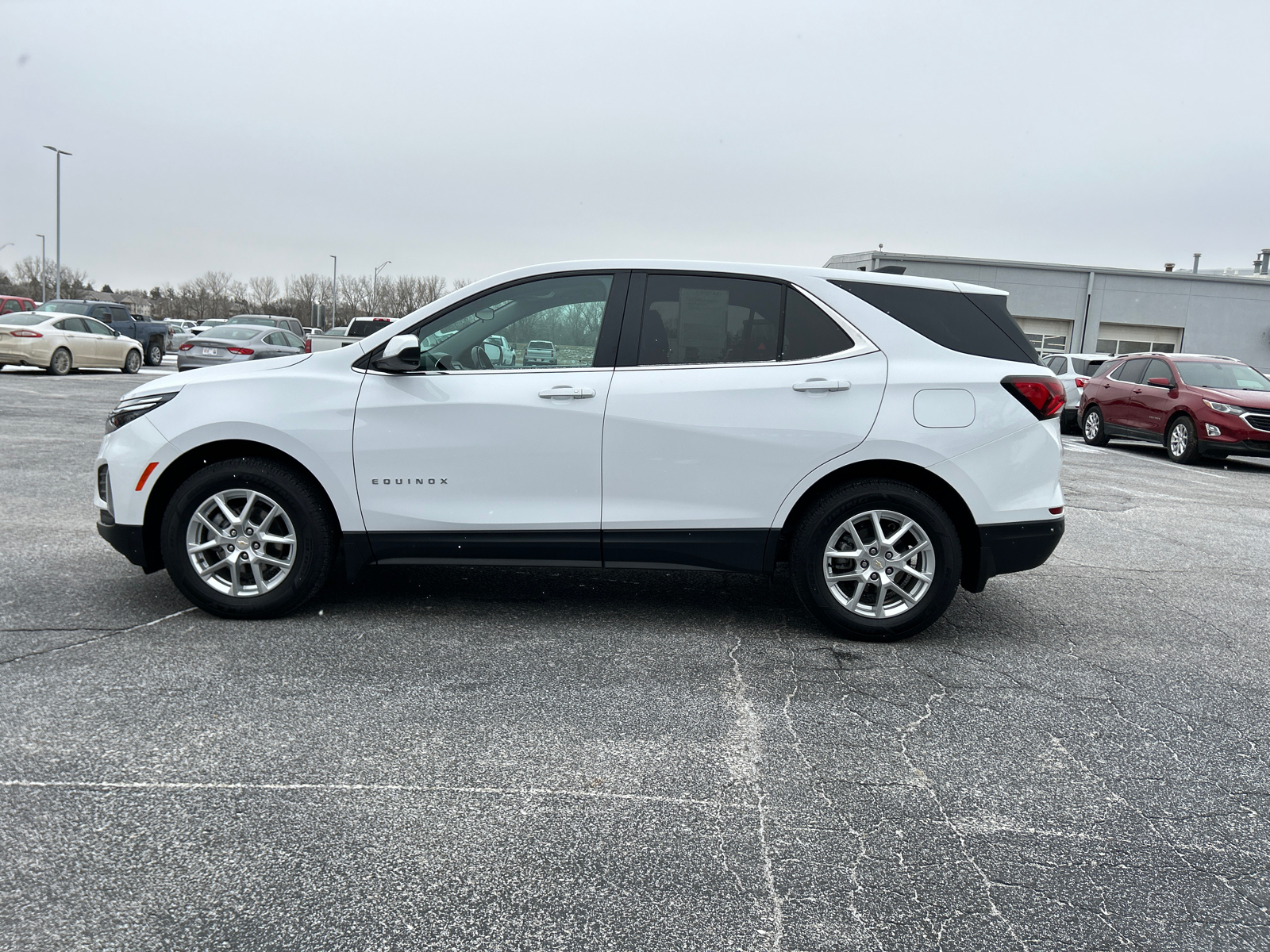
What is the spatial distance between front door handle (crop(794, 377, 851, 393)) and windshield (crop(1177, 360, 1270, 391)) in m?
13.0

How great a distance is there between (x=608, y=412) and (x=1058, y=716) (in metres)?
2.31

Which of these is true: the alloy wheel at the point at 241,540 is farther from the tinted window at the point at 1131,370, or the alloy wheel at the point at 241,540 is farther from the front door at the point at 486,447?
the tinted window at the point at 1131,370

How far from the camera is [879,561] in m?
4.61

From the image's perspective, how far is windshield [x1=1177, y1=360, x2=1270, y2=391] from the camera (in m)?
15.0

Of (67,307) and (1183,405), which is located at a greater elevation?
(67,307)

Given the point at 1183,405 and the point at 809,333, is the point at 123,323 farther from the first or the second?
the point at 809,333

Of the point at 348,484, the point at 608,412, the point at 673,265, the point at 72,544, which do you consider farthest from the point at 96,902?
the point at 72,544

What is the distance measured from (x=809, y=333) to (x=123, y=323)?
31.0 metres

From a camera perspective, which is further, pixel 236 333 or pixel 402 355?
pixel 236 333

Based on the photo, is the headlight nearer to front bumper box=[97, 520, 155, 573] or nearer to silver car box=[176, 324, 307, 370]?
front bumper box=[97, 520, 155, 573]

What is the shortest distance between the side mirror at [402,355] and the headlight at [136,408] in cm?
109

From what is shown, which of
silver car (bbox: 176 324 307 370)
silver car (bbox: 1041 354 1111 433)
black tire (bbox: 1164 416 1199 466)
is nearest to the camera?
black tire (bbox: 1164 416 1199 466)

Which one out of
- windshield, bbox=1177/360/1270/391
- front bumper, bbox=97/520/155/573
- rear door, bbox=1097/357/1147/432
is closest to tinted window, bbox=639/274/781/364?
front bumper, bbox=97/520/155/573

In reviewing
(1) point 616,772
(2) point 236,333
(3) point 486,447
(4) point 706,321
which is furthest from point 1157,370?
(2) point 236,333
